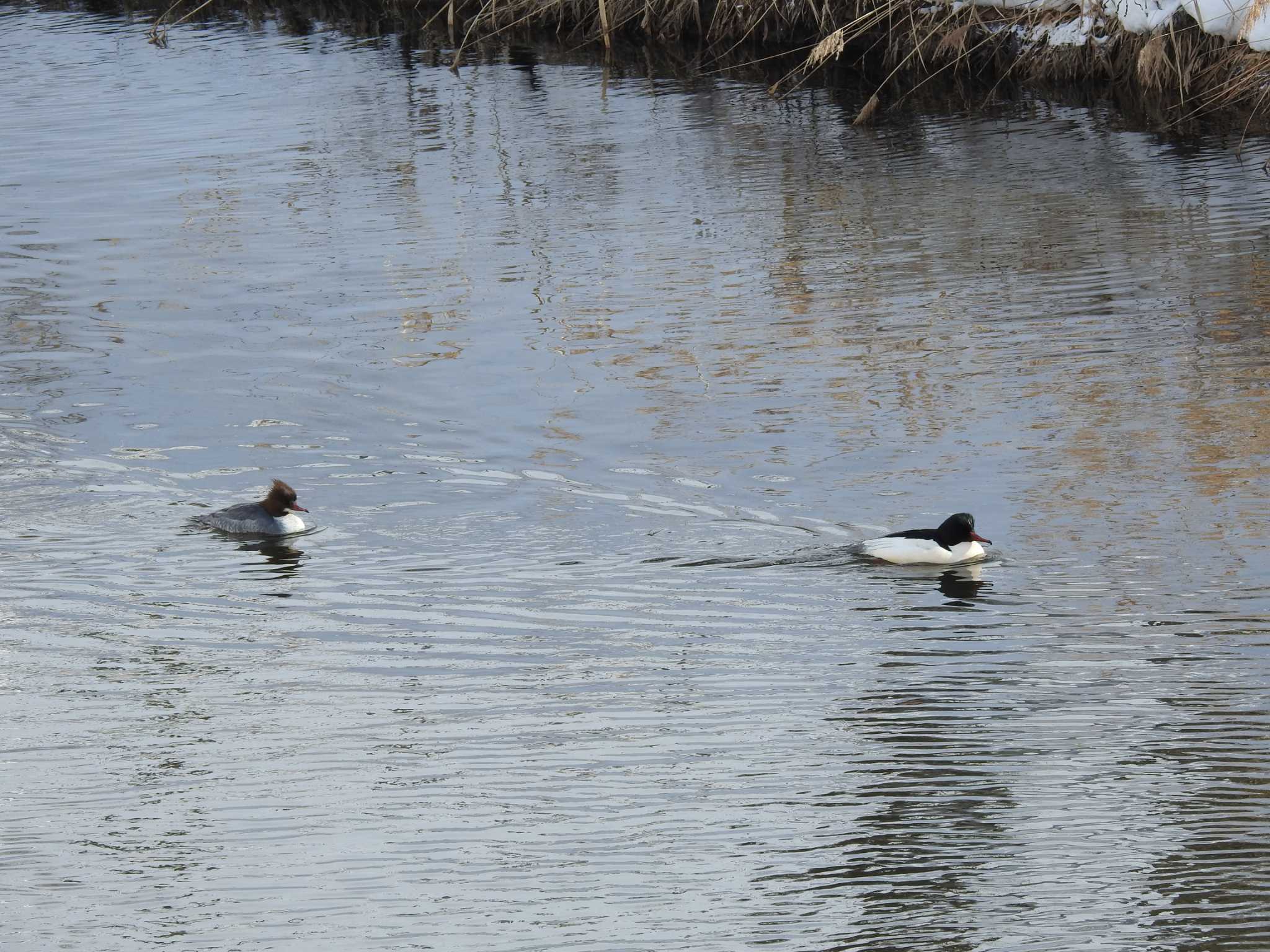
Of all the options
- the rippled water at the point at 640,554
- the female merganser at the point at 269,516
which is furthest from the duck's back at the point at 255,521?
the rippled water at the point at 640,554

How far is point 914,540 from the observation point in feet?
24.4

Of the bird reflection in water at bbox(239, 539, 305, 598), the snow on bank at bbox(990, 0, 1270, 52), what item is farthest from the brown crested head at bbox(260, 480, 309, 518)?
the snow on bank at bbox(990, 0, 1270, 52)

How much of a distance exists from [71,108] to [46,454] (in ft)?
35.0

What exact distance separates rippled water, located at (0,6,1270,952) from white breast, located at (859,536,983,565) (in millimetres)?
77

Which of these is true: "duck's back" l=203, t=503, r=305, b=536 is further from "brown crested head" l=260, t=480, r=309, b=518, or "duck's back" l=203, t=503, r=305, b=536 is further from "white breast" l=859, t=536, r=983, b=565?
"white breast" l=859, t=536, r=983, b=565

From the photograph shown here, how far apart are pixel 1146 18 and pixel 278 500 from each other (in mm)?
11737

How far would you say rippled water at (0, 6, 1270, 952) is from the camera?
498 cm

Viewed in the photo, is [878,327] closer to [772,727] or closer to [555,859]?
[772,727]

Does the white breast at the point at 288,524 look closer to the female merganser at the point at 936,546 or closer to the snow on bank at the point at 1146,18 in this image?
the female merganser at the point at 936,546

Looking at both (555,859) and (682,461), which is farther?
(682,461)

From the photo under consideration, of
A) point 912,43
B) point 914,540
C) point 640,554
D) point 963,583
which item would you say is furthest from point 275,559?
point 912,43

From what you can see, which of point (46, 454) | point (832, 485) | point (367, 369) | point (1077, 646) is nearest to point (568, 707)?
point (1077, 646)

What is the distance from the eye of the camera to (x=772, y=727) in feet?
19.4

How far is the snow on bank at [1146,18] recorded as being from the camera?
1577 cm
